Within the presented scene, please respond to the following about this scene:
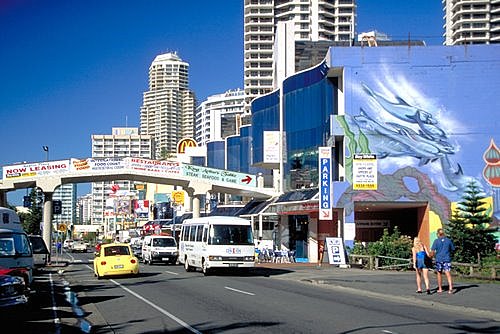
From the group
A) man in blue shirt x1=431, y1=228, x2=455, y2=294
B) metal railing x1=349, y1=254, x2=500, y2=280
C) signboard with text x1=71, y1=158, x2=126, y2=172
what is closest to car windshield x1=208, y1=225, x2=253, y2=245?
metal railing x1=349, y1=254, x2=500, y2=280

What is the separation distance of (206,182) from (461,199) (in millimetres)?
21498

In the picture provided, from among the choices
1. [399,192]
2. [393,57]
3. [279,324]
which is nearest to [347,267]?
[399,192]

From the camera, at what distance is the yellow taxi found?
95.2 ft

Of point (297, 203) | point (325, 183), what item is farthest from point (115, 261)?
point (297, 203)

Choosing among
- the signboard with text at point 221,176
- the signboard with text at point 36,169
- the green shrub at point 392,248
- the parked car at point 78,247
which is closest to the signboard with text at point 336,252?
the green shrub at point 392,248

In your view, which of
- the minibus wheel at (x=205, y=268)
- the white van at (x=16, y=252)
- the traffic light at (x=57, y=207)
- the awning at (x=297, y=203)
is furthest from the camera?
the traffic light at (x=57, y=207)

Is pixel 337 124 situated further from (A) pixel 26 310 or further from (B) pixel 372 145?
(A) pixel 26 310

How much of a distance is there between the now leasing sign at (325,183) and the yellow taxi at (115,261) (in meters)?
12.6

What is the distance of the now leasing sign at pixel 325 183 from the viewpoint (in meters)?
38.1

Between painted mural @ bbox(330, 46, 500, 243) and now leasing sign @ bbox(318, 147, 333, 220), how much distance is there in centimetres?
112

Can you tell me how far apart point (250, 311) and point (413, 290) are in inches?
315

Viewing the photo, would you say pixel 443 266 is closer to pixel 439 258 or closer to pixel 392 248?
pixel 439 258

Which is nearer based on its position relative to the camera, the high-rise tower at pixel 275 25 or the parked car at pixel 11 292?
the parked car at pixel 11 292

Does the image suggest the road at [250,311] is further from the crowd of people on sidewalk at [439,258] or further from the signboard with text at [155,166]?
the signboard with text at [155,166]
